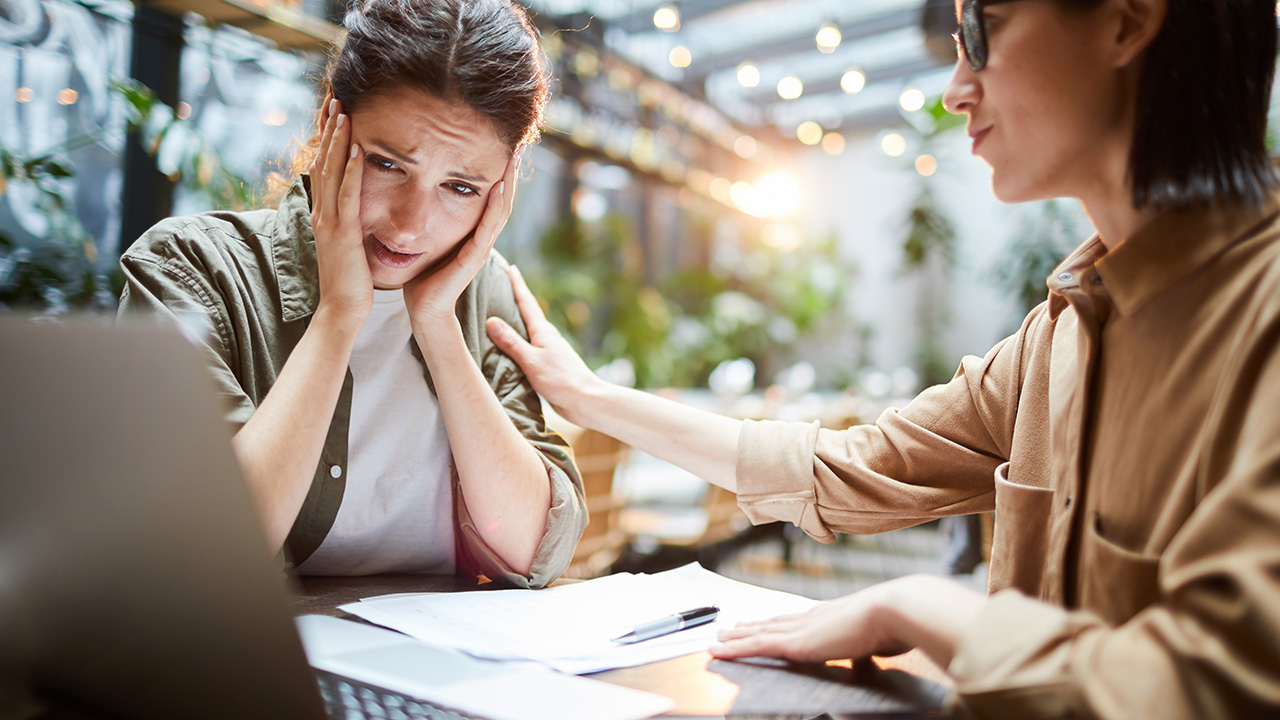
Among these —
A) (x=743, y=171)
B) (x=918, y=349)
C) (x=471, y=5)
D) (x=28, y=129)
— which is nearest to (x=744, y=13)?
(x=743, y=171)

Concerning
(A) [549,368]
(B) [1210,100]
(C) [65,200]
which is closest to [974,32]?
(B) [1210,100]

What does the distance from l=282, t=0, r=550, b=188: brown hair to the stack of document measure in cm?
64

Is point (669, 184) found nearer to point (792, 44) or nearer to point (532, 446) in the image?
point (792, 44)

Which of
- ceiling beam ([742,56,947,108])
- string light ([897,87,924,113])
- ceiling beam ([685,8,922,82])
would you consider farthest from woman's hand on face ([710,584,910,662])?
ceiling beam ([742,56,947,108])

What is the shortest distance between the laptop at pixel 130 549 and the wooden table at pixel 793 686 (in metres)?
0.10

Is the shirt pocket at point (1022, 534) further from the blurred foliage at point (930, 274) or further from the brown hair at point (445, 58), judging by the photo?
the blurred foliage at point (930, 274)

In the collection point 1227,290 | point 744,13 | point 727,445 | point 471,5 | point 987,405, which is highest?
point 744,13

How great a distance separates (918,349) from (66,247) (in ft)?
25.4

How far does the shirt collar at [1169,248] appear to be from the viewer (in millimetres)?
660

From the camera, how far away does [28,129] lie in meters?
2.99

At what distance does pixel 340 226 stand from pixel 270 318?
0.18 meters

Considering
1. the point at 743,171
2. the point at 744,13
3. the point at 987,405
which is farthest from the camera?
the point at 743,171

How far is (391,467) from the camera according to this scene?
1.18 meters

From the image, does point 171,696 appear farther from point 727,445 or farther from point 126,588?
point 727,445
